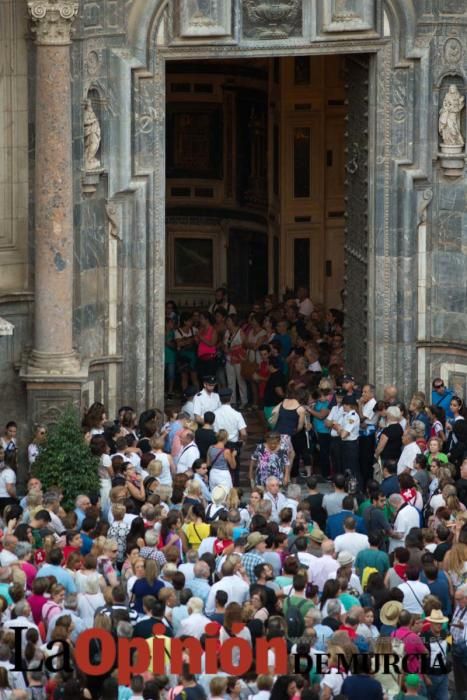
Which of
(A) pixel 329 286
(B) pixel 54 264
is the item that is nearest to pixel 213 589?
(B) pixel 54 264

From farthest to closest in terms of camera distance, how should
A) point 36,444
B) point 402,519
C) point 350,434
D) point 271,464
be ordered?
1. point 350,434
2. point 36,444
3. point 271,464
4. point 402,519

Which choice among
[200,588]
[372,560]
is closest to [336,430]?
[372,560]

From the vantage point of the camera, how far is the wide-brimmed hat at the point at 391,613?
24.8 metres

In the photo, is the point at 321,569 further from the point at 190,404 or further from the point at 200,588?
the point at 190,404

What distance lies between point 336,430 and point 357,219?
4.22 meters

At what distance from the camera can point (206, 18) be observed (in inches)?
1378

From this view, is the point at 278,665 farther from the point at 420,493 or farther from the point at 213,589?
the point at 420,493

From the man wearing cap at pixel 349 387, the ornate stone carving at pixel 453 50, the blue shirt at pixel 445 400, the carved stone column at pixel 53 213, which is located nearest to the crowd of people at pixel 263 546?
the man wearing cap at pixel 349 387

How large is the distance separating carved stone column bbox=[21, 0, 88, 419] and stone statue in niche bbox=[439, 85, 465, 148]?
541cm

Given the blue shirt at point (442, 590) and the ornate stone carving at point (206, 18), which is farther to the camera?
the ornate stone carving at point (206, 18)

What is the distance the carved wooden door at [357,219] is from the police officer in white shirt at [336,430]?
2.58 meters

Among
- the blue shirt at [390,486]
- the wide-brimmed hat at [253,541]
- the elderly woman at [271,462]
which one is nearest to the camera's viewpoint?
the wide-brimmed hat at [253,541]

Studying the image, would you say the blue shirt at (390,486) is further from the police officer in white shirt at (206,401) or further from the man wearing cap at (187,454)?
the police officer in white shirt at (206,401)

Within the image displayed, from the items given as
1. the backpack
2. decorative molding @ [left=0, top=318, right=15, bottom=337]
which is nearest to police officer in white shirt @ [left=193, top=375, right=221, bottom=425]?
decorative molding @ [left=0, top=318, right=15, bottom=337]
